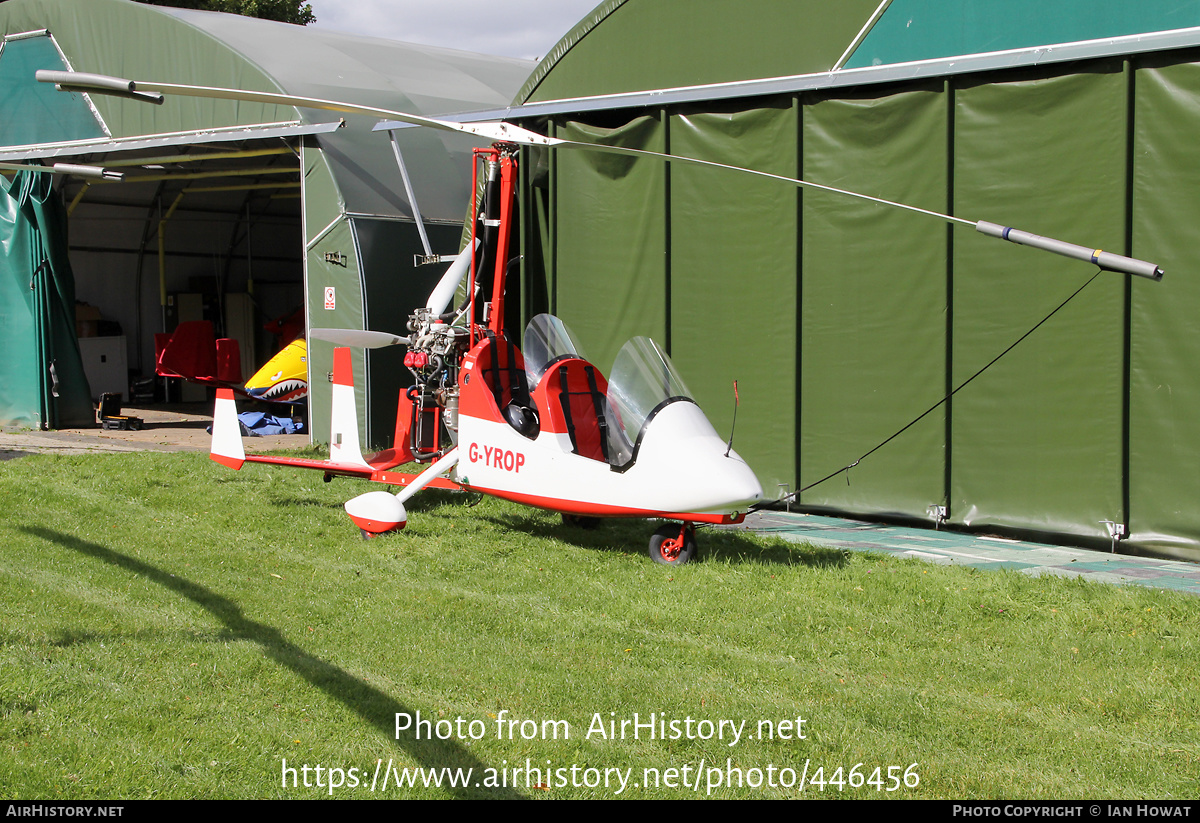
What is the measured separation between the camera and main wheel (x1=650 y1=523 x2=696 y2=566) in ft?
23.6

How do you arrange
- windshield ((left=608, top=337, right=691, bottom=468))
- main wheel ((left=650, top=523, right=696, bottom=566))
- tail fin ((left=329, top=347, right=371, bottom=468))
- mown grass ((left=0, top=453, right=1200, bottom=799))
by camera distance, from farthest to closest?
tail fin ((left=329, top=347, right=371, bottom=468)), main wheel ((left=650, top=523, right=696, bottom=566)), windshield ((left=608, top=337, right=691, bottom=468)), mown grass ((left=0, top=453, right=1200, bottom=799))

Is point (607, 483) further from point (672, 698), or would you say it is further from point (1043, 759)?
point (1043, 759)

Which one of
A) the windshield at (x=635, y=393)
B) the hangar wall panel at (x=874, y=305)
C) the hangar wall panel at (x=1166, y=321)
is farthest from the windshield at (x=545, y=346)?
the hangar wall panel at (x=1166, y=321)

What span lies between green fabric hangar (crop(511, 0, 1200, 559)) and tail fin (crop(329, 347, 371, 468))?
2728mm

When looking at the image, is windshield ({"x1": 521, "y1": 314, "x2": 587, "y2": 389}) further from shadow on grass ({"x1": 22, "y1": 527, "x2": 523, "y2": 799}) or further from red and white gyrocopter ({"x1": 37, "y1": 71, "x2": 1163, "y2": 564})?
shadow on grass ({"x1": 22, "y1": 527, "x2": 523, "y2": 799})

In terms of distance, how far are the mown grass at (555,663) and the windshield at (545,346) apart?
4.19 ft

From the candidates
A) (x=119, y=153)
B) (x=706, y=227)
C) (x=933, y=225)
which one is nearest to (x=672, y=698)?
(x=933, y=225)

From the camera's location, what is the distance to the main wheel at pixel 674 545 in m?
7.20

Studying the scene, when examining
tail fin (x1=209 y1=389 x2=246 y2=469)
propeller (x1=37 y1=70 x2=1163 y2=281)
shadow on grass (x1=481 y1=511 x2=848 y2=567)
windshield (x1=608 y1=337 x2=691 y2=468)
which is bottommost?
shadow on grass (x1=481 y1=511 x2=848 y2=567)

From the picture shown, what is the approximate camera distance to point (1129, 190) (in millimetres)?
7879

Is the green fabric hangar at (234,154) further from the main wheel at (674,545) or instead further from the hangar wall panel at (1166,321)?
the hangar wall panel at (1166,321)

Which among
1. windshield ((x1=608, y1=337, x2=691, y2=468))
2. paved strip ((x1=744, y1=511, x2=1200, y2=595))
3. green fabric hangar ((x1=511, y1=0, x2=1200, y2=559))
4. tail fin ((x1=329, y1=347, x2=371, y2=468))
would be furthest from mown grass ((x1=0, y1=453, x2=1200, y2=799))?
green fabric hangar ((x1=511, y1=0, x2=1200, y2=559))

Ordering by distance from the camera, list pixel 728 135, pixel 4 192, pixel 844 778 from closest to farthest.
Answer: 1. pixel 844 778
2. pixel 728 135
3. pixel 4 192

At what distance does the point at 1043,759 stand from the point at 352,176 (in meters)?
10.4
